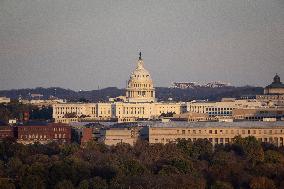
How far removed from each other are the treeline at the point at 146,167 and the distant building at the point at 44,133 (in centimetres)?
1708

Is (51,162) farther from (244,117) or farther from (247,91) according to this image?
(247,91)

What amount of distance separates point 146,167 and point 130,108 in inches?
2760

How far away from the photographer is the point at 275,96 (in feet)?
545

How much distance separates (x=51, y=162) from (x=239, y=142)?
1743cm

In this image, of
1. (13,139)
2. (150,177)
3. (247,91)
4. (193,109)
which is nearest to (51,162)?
(150,177)

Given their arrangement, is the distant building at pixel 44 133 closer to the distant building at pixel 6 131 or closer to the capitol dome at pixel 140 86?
the distant building at pixel 6 131

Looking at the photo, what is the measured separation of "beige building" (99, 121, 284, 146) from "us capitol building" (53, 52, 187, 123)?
34.3 m

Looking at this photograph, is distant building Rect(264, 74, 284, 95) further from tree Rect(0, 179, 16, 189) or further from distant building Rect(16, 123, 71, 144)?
tree Rect(0, 179, 16, 189)

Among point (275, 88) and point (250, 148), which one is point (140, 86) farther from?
point (250, 148)

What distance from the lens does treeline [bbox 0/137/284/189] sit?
7319 centimetres

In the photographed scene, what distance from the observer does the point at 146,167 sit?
80.6 m

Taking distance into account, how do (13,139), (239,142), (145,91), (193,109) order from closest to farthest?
1. (239,142)
2. (13,139)
3. (193,109)
4. (145,91)

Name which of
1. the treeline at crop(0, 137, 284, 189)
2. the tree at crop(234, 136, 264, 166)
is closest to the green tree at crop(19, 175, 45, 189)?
the treeline at crop(0, 137, 284, 189)

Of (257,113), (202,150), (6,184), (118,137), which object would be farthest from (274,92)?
(6,184)
